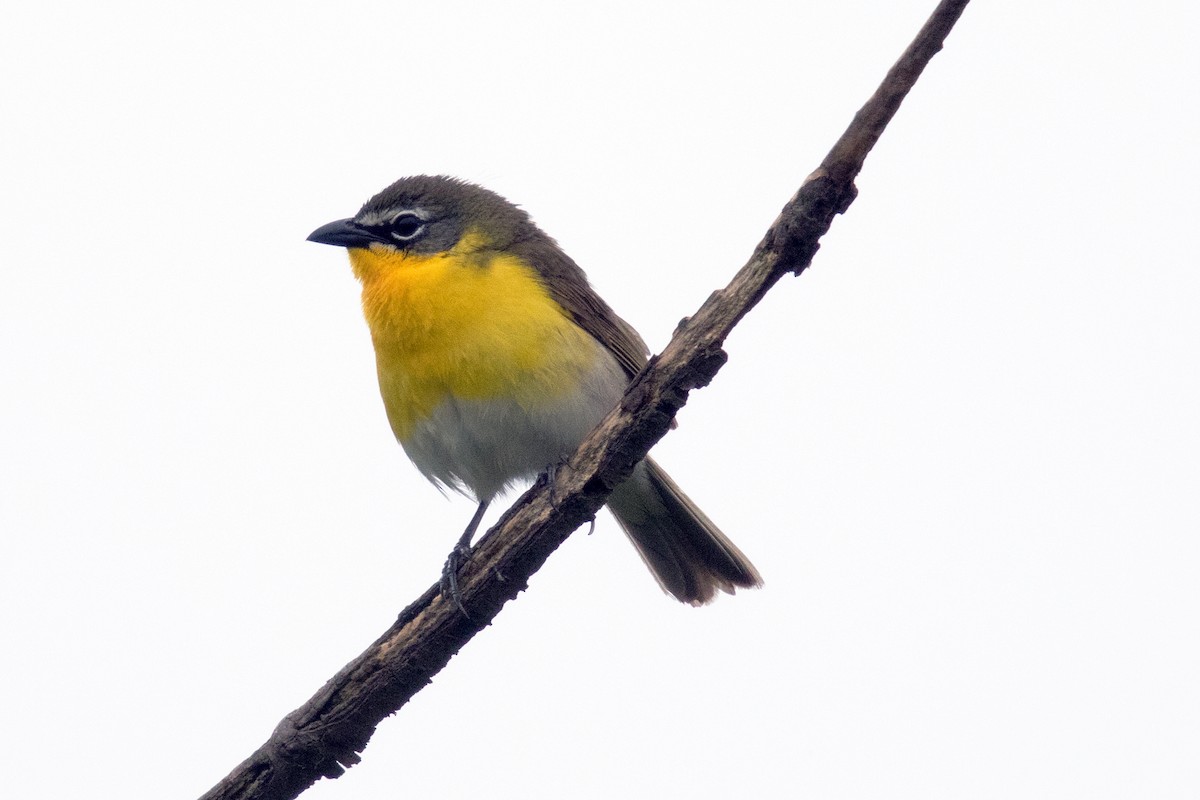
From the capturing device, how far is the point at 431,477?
Answer: 29.0 ft

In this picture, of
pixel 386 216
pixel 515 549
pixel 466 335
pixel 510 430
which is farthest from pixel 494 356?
pixel 386 216

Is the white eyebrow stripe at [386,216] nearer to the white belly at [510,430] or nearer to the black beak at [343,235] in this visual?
the black beak at [343,235]

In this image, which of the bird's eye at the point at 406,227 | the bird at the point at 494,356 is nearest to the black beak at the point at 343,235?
the bird at the point at 494,356

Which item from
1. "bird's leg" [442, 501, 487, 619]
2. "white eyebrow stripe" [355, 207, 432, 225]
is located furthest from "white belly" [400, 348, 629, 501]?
"white eyebrow stripe" [355, 207, 432, 225]

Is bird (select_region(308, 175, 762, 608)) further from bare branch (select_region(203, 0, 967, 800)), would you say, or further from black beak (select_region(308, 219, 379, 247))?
bare branch (select_region(203, 0, 967, 800))

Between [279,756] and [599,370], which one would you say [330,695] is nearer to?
[279,756]

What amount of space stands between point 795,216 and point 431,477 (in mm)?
4156

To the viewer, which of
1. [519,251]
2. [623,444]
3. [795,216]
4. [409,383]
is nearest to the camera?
[795,216]

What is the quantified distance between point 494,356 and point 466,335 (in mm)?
235

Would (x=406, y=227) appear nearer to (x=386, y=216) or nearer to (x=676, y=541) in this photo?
(x=386, y=216)

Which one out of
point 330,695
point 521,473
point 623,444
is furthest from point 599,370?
point 330,695

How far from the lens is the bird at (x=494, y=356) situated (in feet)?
25.5

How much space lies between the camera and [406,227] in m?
8.91

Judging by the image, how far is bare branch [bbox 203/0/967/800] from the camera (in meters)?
5.71
